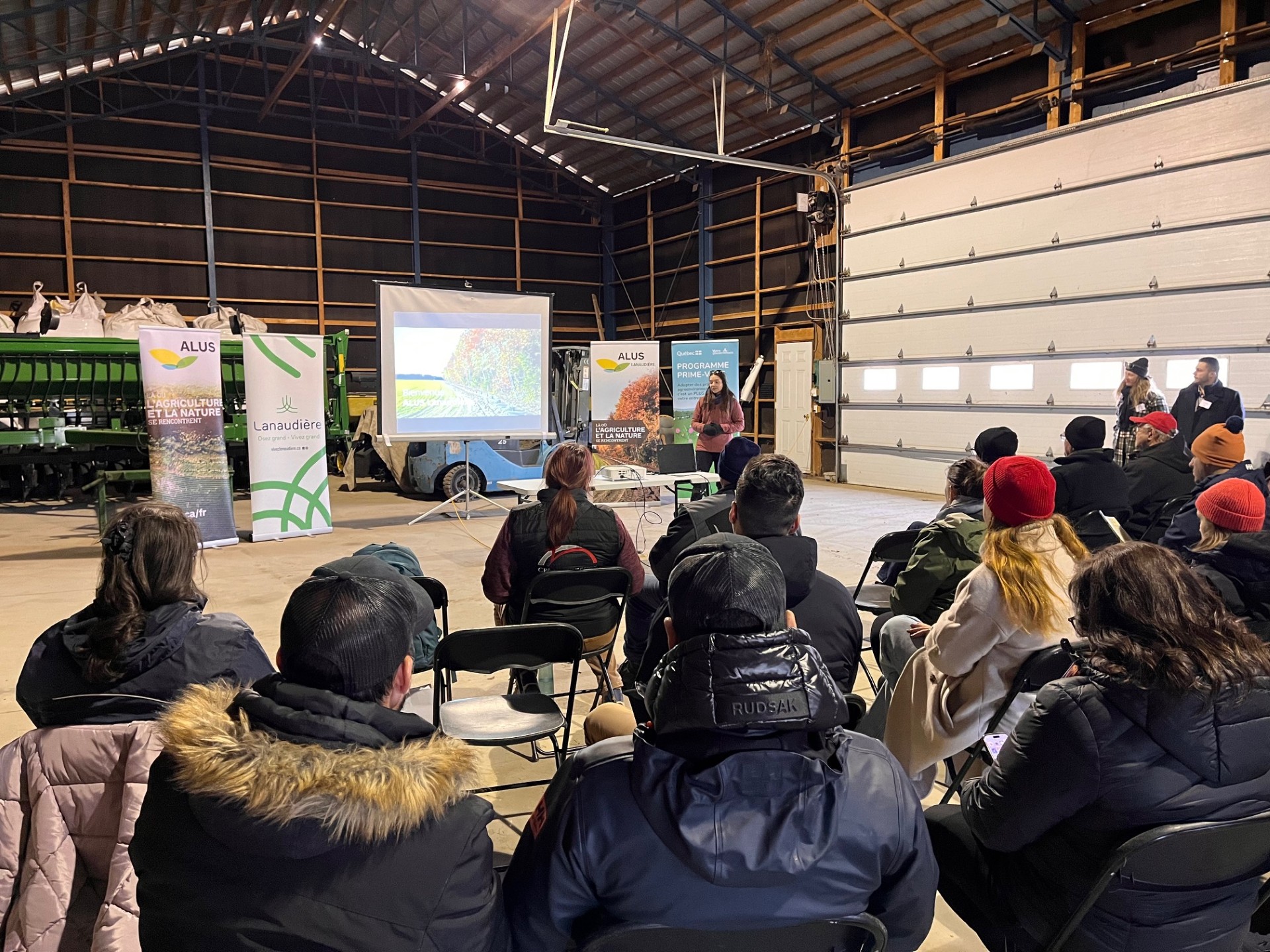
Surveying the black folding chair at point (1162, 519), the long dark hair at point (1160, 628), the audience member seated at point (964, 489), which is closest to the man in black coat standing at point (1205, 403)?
the black folding chair at point (1162, 519)

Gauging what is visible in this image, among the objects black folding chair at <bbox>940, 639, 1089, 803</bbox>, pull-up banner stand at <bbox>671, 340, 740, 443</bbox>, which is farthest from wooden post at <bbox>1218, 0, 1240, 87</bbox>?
black folding chair at <bbox>940, 639, 1089, 803</bbox>

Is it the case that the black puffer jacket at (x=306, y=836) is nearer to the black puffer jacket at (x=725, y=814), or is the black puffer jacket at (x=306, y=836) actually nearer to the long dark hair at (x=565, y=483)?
the black puffer jacket at (x=725, y=814)

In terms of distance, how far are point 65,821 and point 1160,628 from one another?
1.98 meters

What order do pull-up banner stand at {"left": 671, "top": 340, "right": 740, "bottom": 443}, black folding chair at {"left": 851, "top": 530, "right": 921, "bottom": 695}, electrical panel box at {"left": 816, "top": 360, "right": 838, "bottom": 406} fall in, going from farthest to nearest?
electrical panel box at {"left": 816, "top": 360, "right": 838, "bottom": 406} → pull-up banner stand at {"left": 671, "top": 340, "right": 740, "bottom": 443} → black folding chair at {"left": 851, "top": 530, "right": 921, "bottom": 695}

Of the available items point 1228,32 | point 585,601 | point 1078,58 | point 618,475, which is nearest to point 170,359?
point 618,475

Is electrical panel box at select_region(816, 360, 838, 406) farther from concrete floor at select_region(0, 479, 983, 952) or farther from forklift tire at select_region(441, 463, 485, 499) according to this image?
forklift tire at select_region(441, 463, 485, 499)

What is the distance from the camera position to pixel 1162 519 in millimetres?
4328

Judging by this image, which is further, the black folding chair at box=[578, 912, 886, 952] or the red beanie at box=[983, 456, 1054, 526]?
the red beanie at box=[983, 456, 1054, 526]

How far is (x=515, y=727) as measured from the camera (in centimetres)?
219

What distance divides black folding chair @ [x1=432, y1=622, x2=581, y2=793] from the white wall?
7327mm

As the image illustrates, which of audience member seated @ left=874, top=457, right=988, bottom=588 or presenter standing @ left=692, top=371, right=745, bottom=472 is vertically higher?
presenter standing @ left=692, top=371, right=745, bottom=472

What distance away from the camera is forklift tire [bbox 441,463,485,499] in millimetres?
9516

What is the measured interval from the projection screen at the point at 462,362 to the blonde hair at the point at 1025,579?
613 cm

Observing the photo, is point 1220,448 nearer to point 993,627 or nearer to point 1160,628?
point 993,627
